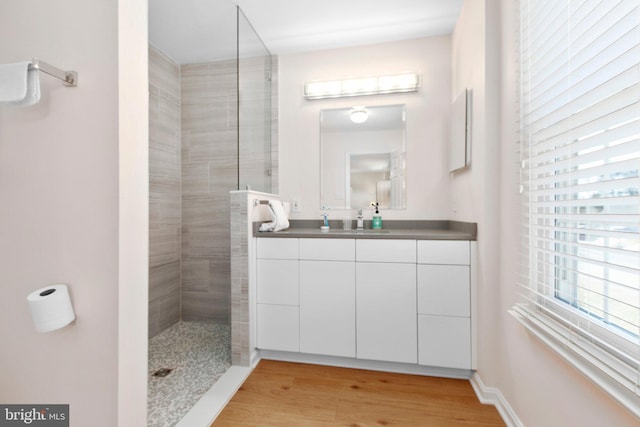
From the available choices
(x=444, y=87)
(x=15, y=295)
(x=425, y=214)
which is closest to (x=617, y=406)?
(x=425, y=214)

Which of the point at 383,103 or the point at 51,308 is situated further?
the point at 383,103

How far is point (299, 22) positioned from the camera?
7.24ft

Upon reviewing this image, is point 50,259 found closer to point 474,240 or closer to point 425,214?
point 474,240

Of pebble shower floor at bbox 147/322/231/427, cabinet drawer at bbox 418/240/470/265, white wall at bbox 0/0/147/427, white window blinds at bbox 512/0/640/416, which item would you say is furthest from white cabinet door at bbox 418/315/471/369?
white wall at bbox 0/0/147/427

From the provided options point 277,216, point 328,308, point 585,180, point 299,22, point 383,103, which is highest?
point 299,22

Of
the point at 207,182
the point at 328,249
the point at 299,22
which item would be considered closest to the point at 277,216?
the point at 328,249

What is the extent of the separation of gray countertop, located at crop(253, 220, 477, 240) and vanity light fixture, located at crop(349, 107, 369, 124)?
2.99 ft

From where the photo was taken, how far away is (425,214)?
2.39m

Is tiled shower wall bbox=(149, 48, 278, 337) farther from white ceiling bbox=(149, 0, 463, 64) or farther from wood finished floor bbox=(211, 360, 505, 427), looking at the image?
wood finished floor bbox=(211, 360, 505, 427)

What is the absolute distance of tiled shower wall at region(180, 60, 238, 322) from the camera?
9.07ft

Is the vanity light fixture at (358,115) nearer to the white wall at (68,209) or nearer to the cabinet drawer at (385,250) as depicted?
the cabinet drawer at (385,250)

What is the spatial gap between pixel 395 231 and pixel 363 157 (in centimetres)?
72

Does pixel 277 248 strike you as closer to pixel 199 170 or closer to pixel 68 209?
pixel 68 209

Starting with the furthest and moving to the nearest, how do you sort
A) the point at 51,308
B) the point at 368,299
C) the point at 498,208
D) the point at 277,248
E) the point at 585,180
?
the point at 277,248
the point at 368,299
the point at 498,208
the point at 585,180
the point at 51,308
